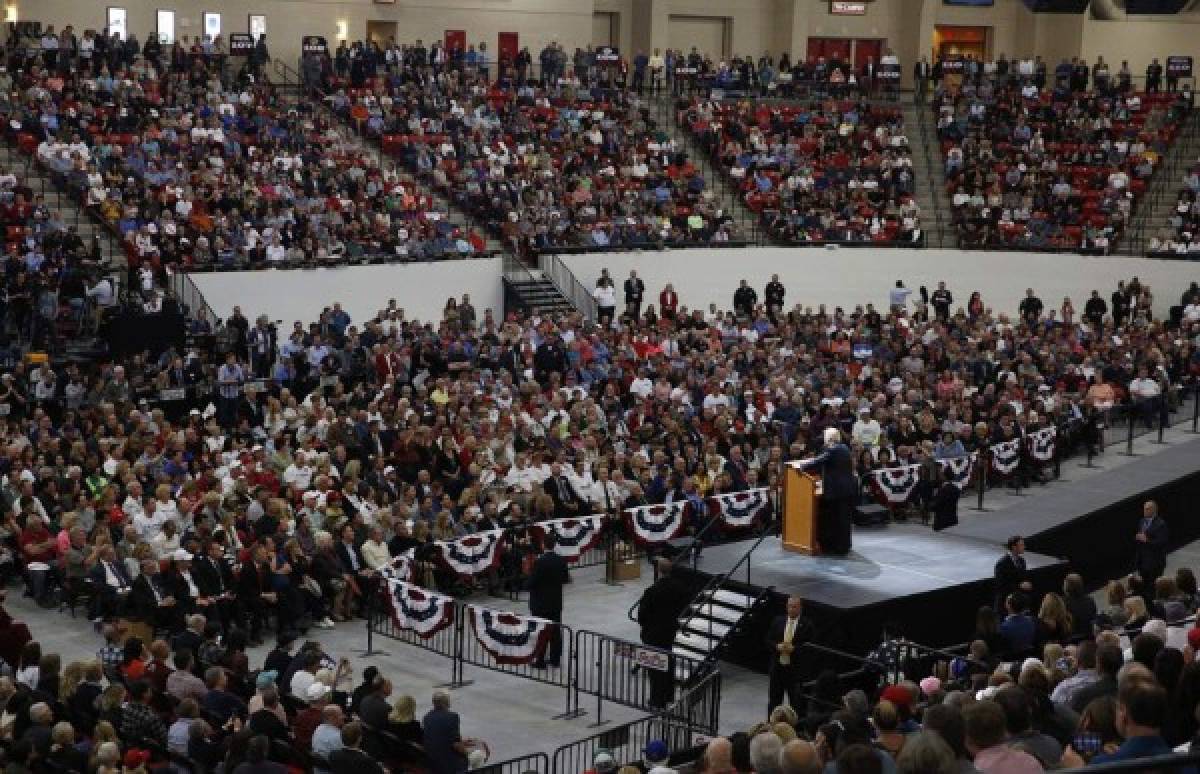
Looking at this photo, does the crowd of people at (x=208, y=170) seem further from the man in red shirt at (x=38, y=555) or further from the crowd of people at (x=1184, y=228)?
the crowd of people at (x=1184, y=228)

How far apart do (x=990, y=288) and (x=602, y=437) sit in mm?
21001

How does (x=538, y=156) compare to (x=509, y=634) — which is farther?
(x=538, y=156)

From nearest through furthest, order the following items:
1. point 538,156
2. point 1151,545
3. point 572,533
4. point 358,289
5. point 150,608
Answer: point 150,608 < point 1151,545 < point 572,533 < point 358,289 < point 538,156

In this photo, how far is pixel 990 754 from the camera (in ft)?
25.7

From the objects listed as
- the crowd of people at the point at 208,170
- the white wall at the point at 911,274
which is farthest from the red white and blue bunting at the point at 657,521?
the white wall at the point at 911,274

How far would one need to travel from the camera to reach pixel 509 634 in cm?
1792

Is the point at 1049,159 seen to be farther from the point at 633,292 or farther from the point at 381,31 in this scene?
the point at 381,31

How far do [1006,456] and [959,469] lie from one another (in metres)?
1.29

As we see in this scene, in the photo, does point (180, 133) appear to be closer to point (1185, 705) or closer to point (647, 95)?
point (647, 95)

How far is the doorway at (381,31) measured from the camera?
156 feet

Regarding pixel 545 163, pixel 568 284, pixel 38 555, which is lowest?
pixel 38 555

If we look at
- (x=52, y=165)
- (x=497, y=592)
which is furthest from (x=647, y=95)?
(x=497, y=592)

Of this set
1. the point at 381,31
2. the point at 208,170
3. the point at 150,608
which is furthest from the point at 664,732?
the point at 381,31

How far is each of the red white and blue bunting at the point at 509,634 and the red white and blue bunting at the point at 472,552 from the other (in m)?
2.56
